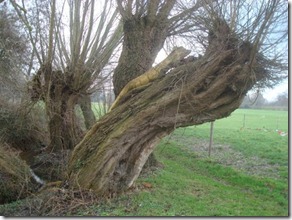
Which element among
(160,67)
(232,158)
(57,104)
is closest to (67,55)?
(57,104)

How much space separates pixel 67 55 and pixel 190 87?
3.46 metres

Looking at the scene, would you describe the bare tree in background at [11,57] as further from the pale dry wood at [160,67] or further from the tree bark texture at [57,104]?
the pale dry wood at [160,67]

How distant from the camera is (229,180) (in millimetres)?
5168

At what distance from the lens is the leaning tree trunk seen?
4.25 meters

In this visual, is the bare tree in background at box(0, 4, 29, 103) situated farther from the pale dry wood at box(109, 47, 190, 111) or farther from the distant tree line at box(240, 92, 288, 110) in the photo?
the distant tree line at box(240, 92, 288, 110)

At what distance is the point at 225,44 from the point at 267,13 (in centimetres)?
67

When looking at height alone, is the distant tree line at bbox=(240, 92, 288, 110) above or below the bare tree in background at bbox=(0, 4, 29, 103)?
below

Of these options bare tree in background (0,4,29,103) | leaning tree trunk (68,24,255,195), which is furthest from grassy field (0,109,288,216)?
bare tree in background (0,4,29,103)

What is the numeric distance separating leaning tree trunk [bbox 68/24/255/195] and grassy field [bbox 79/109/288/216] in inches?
16.8

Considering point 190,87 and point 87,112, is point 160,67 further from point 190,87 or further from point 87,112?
point 87,112

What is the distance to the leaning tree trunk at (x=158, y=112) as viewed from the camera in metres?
4.25

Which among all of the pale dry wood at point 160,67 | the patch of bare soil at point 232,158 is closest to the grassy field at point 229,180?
the patch of bare soil at point 232,158

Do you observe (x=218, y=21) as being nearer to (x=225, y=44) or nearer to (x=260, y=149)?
(x=225, y=44)

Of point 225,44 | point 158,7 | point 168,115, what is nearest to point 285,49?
point 225,44
